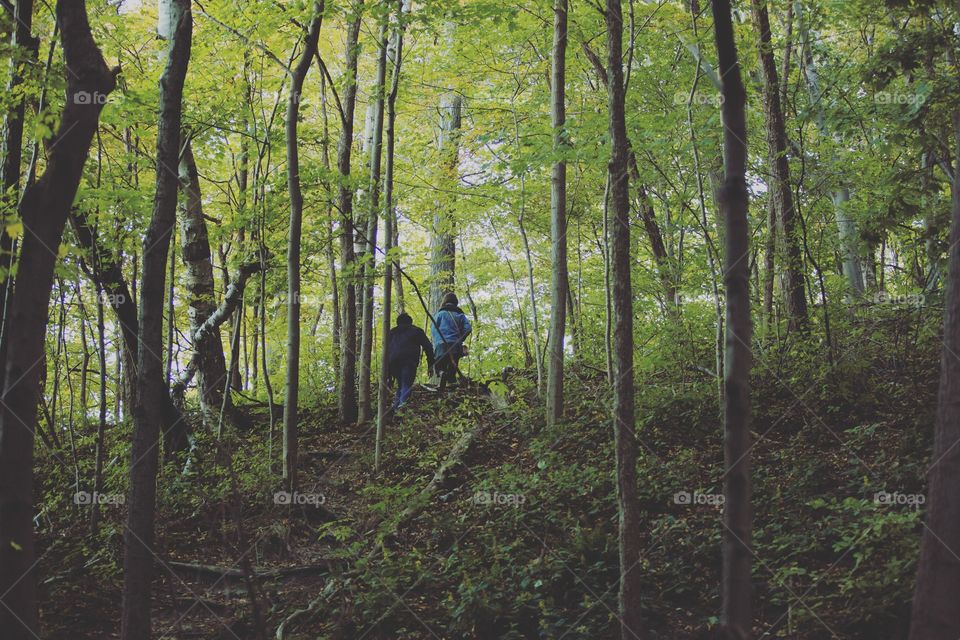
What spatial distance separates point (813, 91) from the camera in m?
12.8

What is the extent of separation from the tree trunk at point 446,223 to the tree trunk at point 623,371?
6.62 metres

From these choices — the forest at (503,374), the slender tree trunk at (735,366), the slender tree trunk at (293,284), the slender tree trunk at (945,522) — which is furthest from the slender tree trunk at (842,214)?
the slender tree trunk at (735,366)

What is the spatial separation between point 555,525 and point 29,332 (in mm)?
4895

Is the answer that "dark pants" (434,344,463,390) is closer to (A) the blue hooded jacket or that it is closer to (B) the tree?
(A) the blue hooded jacket

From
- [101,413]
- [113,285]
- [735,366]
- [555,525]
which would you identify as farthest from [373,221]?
[735,366]

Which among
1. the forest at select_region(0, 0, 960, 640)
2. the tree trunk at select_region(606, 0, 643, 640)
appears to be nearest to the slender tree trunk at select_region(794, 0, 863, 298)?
the forest at select_region(0, 0, 960, 640)

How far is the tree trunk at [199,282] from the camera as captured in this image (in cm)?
1072

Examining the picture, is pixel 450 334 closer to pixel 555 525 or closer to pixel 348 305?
pixel 348 305

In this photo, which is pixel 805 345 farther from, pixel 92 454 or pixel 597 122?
pixel 92 454

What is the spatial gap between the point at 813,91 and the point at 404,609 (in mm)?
12115

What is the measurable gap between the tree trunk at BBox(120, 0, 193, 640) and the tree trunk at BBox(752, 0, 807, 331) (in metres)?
7.66

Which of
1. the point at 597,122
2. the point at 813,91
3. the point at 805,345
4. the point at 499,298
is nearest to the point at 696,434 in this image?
the point at 805,345

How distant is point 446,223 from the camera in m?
12.4

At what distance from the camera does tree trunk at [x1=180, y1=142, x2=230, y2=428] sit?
35.2 ft
